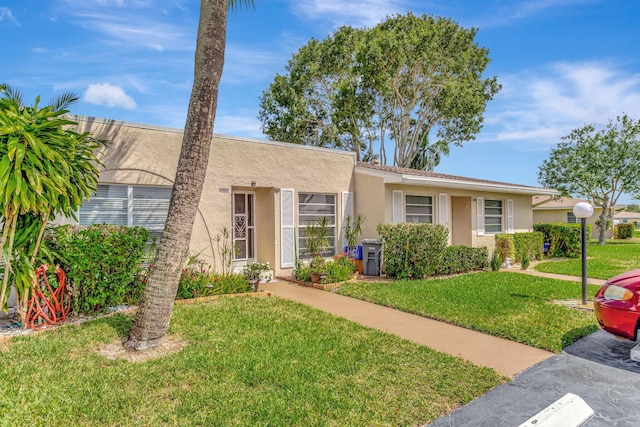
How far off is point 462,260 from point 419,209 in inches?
96.6

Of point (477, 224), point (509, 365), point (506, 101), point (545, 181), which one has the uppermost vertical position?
point (506, 101)

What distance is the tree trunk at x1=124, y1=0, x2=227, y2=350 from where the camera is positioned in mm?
5031

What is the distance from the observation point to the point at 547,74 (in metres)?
14.1

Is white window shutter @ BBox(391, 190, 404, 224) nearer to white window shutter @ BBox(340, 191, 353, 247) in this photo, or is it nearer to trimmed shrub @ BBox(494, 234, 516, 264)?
white window shutter @ BBox(340, 191, 353, 247)

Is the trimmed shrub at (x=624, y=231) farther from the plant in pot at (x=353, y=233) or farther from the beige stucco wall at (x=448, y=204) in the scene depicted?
the plant in pot at (x=353, y=233)

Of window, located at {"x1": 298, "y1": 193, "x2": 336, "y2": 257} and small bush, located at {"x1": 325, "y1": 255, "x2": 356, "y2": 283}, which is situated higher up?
window, located at {"x1": 298, "y1": 193, "x2": 336, "y2": 257}

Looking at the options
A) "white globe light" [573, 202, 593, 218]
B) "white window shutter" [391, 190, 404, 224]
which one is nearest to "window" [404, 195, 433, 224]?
"white window shutter" [391, 190, 404, 224]

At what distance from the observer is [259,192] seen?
11.4 meters

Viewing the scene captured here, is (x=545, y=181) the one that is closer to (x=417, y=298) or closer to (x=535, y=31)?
(x=535, y=31)

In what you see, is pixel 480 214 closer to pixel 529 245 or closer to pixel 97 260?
pixel 529 245

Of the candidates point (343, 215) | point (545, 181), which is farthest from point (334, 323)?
point (545, 181)

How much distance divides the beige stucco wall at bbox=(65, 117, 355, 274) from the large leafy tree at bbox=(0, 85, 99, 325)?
2.17 meters

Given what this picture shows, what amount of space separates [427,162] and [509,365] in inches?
953

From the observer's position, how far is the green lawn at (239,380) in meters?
3.42
